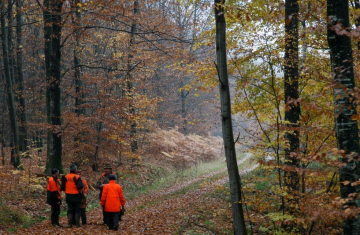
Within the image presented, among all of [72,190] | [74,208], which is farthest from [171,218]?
[72,190]

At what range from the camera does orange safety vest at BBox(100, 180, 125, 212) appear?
9.84 metres

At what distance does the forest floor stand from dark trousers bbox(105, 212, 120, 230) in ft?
0.66

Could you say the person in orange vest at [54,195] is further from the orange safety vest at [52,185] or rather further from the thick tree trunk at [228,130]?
the thick tree trunk at [228,130]

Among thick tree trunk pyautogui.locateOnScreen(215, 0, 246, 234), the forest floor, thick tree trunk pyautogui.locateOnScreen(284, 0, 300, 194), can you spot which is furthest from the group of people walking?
thick tree trunk pyautogui.locateOnScreen(284, 0, 300, 194)

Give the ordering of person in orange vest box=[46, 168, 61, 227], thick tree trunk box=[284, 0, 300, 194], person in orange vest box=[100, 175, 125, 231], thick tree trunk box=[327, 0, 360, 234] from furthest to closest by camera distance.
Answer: person in orange vest box=[46, 168, 61, 227], person in orange vest box=[100, 175, 125, 231], thick tree trunk box=[284, 0, 300, 194], thick tree trunk box=[327, 0, 360, 234]

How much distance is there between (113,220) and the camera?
390 inches

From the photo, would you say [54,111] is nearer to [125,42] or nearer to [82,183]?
[82,183]

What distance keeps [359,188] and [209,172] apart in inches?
817

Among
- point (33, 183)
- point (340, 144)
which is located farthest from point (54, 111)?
point (340, 144)

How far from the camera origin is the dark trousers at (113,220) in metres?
9.89

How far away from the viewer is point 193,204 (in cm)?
1294

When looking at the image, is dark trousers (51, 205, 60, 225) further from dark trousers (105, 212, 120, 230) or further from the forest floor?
dark trousers (105, 212, 120, 230)

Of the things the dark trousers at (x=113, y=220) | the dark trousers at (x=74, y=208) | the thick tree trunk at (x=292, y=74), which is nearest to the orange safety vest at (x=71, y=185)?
the dark trousers at (x=74, y=208)

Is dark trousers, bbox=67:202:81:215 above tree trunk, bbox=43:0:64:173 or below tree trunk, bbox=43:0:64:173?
below
